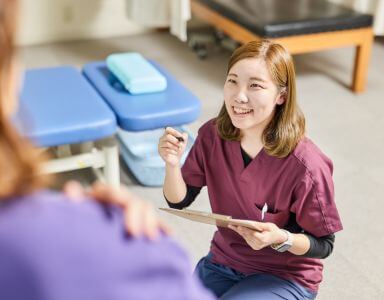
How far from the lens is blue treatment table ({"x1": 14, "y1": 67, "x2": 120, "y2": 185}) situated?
200 cm

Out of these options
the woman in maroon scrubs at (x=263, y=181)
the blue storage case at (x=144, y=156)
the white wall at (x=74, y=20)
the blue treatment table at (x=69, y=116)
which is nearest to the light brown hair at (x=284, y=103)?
the woman in maroon scrubs at (x=263, y=181)

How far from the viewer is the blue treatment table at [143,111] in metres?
2.17

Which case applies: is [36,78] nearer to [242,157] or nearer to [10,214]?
[242,157]

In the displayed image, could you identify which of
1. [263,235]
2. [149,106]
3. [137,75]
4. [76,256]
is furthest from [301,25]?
[76,256]

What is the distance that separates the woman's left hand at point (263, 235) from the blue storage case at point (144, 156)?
115 cm

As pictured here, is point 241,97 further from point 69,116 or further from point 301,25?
point 301,25

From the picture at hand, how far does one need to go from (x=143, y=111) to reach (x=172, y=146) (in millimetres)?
729

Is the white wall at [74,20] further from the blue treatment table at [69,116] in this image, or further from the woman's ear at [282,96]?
the woman's ear at [282,96]

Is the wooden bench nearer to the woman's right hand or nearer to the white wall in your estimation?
the white wall

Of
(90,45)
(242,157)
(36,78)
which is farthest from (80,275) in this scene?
(90,45)

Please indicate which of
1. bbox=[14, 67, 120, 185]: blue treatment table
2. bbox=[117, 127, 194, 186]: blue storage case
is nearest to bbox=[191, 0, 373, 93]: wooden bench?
bbox=[117, 127, 194, 186]: blue storage case

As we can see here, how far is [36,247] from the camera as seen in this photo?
0.55 meters

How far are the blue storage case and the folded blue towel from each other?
33 centimetres

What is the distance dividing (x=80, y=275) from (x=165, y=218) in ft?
5.89
